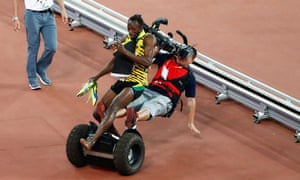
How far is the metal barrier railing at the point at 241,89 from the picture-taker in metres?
10.7

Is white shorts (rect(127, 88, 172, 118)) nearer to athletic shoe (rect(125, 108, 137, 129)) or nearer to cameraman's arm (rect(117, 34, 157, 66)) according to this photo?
athletic shoe (rect(125, 108, 137, 129))

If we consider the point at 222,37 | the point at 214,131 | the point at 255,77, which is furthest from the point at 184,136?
the point at 222,37

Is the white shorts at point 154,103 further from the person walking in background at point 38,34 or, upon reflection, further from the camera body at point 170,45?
the person walking in background at point 38,34

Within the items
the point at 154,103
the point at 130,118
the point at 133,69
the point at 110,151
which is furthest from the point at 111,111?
the point at 154,103

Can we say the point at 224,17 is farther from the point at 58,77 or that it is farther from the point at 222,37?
the point at 58,77

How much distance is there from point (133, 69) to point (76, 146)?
106 cm

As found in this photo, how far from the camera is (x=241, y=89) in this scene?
440 inches

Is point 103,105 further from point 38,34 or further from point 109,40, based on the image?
point 109,40

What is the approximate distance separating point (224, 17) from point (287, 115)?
357cm

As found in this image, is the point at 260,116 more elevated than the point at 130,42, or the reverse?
the point at 130,42

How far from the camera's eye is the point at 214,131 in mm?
10570

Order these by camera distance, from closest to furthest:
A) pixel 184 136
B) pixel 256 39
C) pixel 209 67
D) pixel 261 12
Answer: pixel 184 136 < pixel 209 67 < pixel 256 39 < pixel 261 12

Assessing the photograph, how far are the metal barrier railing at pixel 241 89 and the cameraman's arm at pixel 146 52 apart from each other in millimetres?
2003

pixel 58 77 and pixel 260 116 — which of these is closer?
pixel 260 116
